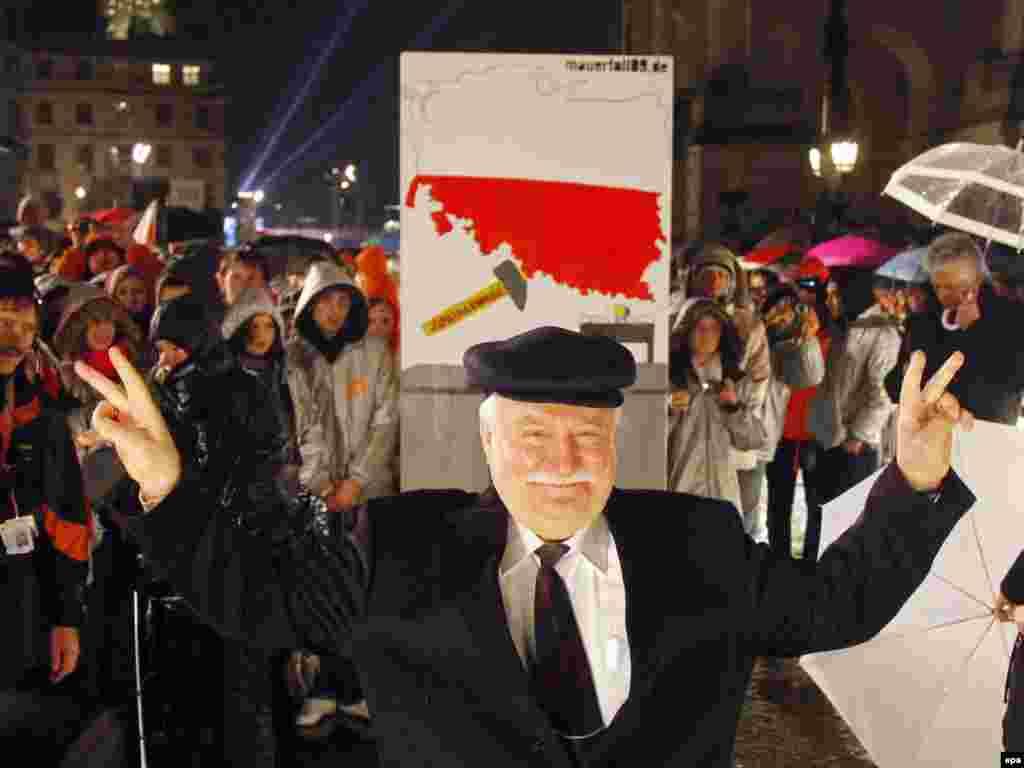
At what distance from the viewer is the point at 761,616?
8.99ft

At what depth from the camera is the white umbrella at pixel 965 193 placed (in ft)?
19.3

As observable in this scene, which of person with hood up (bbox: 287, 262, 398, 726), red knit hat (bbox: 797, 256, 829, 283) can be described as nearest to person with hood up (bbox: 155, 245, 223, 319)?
person with hood up (bbox: 287, 262, 398, 726)

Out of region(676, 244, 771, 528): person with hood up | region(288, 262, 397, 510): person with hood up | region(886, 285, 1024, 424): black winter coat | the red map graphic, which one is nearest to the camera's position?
the red map graphic

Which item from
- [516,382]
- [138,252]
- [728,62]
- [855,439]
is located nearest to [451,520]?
[516,382]

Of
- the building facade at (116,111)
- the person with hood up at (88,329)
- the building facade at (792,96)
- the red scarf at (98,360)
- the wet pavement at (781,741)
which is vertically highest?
the building facade at (116,111)

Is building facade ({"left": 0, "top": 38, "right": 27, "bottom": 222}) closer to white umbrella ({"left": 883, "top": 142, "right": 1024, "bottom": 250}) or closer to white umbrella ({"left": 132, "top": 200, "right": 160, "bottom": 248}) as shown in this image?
white umbrella ({"left": 132, "top": 200, "right": 160, "bottom": 248})

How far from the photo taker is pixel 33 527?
454cm

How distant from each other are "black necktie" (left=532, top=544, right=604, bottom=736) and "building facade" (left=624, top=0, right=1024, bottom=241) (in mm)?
24232

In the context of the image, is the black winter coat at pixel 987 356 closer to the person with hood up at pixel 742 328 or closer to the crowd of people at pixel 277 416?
the crowd of people at pixel 277 416

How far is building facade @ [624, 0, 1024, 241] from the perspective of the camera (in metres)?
27.4

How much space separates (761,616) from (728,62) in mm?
31287

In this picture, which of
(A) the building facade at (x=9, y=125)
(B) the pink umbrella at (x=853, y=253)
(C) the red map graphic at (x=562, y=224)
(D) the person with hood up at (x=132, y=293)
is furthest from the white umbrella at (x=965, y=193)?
(A) the building facade at (x=9, y=125)

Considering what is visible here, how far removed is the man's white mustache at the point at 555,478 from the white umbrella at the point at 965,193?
12.1 ft

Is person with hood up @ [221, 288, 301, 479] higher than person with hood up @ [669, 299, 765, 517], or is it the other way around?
person with hood up @ [221, 288, 301, 479]
